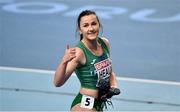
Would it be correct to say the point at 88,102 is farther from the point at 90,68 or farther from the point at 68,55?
the point at 68,55

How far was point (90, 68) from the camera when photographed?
3229 mm

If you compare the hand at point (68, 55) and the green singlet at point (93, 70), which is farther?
the green singlet at point (93, 70)

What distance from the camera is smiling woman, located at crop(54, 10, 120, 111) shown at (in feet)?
10.5

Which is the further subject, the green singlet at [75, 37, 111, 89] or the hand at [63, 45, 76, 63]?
the green singlet at [75, 37, 111, 89]

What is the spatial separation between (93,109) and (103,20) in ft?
12.6

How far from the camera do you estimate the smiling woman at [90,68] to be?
127 inches

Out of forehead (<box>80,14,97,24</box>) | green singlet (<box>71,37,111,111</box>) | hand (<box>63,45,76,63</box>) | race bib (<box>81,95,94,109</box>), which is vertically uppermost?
forehead (<box>80,14,97,24</box>)

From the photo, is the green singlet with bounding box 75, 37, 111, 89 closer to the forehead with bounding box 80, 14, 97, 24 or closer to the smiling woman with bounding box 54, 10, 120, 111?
the smiling woman with bounding box 54, 10, 120, 111

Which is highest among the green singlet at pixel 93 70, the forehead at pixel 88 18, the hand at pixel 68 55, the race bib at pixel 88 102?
the forehead at pixel 88 18

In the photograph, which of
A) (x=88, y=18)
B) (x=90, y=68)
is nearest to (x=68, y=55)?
(x=90, y=68)

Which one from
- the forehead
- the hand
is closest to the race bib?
the hand

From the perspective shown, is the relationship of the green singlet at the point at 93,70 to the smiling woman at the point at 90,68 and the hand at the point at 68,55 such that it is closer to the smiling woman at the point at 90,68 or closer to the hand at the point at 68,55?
the smiling woman at the point at 90,68

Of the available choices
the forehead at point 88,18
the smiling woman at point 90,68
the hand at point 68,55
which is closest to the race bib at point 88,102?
the smiling woman at point 90,68

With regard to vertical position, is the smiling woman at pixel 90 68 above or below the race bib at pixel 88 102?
above
